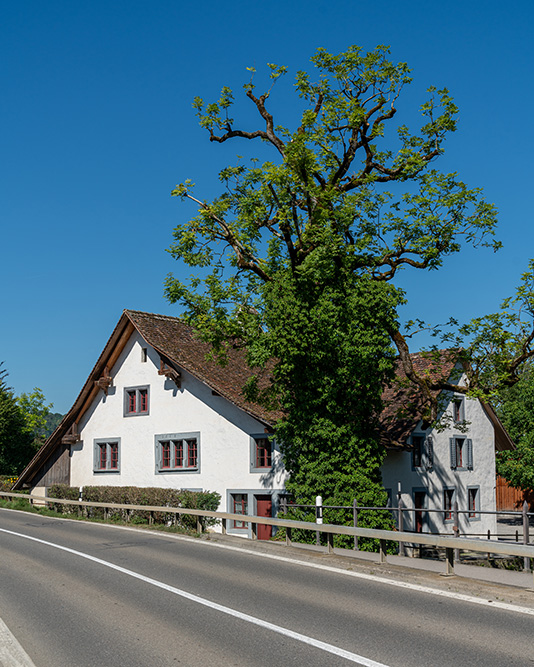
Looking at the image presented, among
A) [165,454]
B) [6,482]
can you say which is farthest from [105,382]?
[6,482]

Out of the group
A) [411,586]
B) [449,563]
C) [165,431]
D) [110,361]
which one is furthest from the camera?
[110,361]

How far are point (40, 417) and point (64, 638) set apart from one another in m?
70.9

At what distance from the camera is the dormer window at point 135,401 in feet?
112

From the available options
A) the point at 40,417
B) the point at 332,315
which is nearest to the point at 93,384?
the point at 332,315

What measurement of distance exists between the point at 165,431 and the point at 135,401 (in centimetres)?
276

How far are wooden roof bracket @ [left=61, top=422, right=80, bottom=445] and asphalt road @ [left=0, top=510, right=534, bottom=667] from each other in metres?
22.6

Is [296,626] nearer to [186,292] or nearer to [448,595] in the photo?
[448,595]

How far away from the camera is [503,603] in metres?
10.2

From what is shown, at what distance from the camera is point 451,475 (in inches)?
1319

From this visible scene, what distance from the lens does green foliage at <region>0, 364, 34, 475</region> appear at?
50281 millimetres

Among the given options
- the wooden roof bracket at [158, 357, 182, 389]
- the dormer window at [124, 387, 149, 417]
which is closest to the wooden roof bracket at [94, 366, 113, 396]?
the dormer window at [124, 387, 149, 417]

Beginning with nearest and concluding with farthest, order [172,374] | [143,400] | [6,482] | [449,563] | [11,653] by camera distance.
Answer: [11,653], [449,563], [172,374], [143,400], [6,482]

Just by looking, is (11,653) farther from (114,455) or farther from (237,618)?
(114,455)

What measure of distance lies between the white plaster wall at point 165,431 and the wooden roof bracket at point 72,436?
0.25 m
